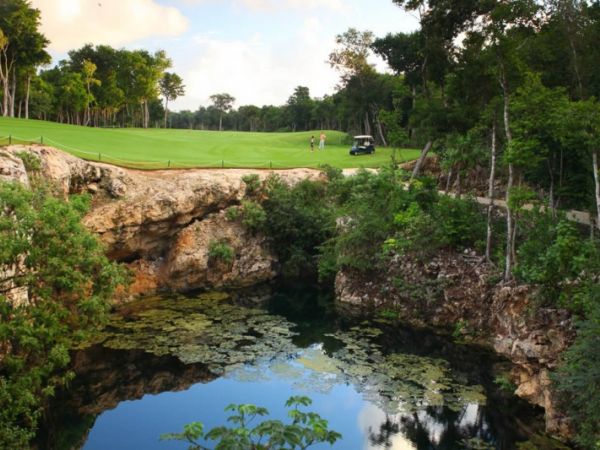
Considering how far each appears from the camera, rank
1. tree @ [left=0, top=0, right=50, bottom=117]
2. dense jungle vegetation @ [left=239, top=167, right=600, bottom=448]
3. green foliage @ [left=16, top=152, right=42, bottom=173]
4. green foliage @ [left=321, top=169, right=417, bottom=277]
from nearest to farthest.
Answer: dense jungle vegetation @ [left=239, top=167, right=600, bottom=448]
green foliage @ [left=16, top=152, right=42, bottom=173]
green foliage @ [left=321, top=169, right=417, bottom=277]
tree @ [left=0, top=0, right=50, bottom=117]

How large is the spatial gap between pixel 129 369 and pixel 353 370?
790 cm

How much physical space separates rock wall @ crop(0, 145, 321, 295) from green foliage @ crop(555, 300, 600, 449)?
62.6 feet

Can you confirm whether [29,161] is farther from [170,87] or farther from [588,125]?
[170,87]

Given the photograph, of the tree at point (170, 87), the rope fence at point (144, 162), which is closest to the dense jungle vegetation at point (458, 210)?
the rope fence at point (144, 162)

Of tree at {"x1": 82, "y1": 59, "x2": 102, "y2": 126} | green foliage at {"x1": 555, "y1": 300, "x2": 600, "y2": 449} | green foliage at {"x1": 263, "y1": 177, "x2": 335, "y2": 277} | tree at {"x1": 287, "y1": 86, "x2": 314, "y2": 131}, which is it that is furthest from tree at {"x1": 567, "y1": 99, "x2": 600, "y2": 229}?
tree at {"x1": 287, "y1": 86, "x2": 314, "y2": 131}

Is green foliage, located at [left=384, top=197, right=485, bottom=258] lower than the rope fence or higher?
lower

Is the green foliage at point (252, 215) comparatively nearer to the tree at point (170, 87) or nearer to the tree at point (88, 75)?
the tree at point (88, 75)

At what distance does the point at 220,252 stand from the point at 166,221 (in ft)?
10.6

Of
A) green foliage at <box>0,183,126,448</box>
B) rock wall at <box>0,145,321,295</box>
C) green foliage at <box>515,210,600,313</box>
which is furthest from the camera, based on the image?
rock wall at <box>0,145,321,295</box>

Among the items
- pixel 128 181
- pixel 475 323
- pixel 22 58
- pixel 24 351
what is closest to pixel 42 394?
pixel 24 351

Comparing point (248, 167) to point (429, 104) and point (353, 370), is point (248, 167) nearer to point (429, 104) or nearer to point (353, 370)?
point (429, 104)

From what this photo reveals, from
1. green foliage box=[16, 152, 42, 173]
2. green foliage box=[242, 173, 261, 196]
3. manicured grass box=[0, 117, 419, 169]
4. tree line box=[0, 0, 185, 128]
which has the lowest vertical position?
green foliage box=[242, 173, 261, 196]

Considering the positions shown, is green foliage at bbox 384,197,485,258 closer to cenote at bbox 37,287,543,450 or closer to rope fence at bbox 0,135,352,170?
cenote at bbox 37,287,543,450

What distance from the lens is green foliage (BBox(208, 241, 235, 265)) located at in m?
27.8
